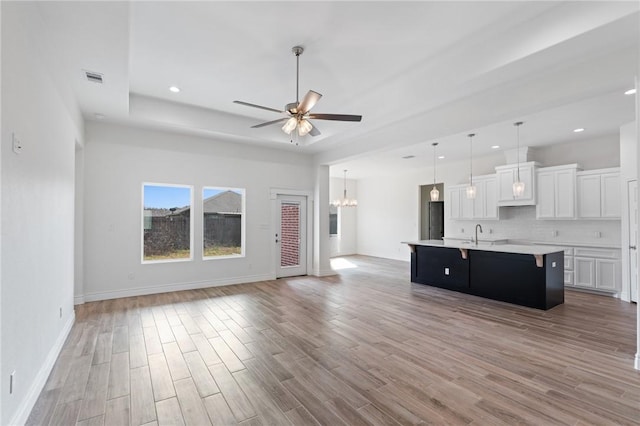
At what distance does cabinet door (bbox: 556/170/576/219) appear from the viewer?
6047 mm

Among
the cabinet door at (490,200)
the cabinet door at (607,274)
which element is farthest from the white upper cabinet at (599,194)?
the cabinet door at (490,200)

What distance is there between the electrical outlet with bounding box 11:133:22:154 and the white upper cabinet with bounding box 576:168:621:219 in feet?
27.1

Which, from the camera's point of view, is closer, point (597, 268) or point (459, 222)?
point (597, 268)

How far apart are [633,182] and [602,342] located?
323 cm

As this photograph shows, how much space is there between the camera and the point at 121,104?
14.3ft

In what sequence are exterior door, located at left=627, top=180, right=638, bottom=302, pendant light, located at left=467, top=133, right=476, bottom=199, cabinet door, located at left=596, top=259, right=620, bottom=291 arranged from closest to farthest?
exterior door, located at left=627, top=180, right=638, bottom=302 → cabinet door, located at left=596, top=259, right=620, bottom=291 → pendant light, located at left=467, top=133, right=476, bottom=199

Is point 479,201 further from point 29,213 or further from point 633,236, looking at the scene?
point 29,213

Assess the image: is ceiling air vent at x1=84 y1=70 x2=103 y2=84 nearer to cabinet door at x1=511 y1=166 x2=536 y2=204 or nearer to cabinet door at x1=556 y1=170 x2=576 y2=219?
cabinet door at x1=511 y1=166 x2=536 y2=204

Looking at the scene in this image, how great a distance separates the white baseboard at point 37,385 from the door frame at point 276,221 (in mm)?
3992

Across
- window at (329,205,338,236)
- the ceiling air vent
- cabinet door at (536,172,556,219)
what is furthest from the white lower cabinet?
the ceiling air vent

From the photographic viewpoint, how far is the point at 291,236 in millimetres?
7453

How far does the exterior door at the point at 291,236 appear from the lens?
283 inches

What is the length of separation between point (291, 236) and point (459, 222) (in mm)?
4794

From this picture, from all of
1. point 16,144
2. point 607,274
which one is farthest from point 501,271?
point 16,144
